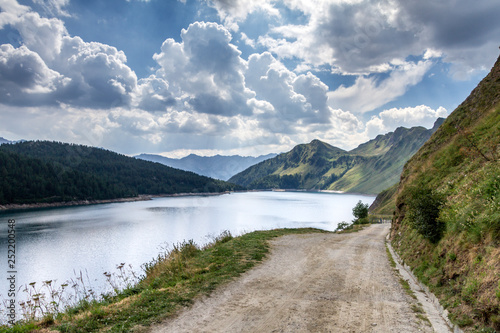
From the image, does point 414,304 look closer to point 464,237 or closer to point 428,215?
point 464,237

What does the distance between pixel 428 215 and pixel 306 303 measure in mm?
8618

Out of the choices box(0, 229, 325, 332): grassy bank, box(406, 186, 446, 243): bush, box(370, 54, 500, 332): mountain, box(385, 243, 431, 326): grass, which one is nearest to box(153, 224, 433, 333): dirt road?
box(385, 243, 431, 326): grass

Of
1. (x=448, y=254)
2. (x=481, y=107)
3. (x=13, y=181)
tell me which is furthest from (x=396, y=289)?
(x=13, y=181)

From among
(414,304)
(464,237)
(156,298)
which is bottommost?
(414,304)

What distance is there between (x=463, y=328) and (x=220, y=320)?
6.90m

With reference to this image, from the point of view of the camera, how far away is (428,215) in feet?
48.5

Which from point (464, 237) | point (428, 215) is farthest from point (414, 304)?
point (428, 215)

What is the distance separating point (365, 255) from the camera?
2108cm

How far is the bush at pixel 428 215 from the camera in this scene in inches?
569

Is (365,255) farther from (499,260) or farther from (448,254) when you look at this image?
(499,260)

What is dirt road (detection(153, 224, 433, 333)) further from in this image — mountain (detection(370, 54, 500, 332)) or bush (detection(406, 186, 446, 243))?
bush (detection(406, 186, 446, 243))

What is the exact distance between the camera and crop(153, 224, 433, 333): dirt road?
8.58 metres

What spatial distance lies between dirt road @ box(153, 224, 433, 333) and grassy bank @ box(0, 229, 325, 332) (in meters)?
0.66

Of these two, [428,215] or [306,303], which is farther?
[428,215]
